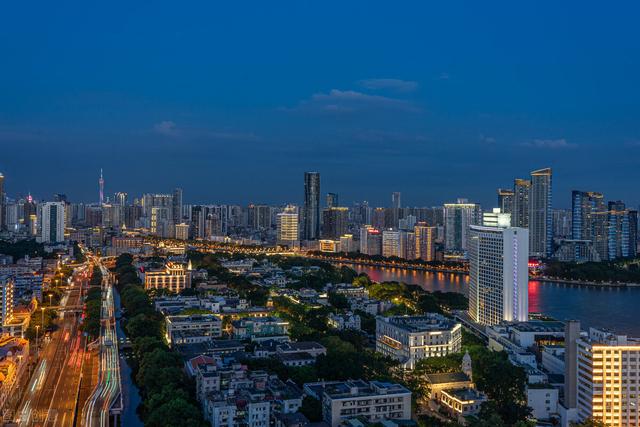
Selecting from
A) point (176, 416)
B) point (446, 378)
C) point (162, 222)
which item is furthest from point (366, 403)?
point (162, 222)

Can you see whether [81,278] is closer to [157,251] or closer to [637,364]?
[157,251]

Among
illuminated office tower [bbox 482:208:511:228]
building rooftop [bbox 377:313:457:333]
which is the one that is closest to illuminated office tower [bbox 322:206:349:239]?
illuminated office tower [bbox 482:208:511:228]

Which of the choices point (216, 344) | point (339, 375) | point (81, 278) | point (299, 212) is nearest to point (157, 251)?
point (81, 278)

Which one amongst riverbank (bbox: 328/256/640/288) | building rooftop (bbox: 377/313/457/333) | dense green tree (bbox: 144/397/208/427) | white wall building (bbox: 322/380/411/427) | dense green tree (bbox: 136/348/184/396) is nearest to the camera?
dense green tree (bbox: 144/397/208/427)

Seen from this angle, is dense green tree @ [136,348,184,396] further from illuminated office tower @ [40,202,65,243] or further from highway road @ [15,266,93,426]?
illuminated office tower @ [40,202,65,243]

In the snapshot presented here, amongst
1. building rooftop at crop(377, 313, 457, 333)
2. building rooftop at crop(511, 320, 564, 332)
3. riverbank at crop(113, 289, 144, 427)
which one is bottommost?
riverbank at crop(113, 289, 144, 427)

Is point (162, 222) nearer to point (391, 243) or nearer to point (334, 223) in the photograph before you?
point (334, 223)
